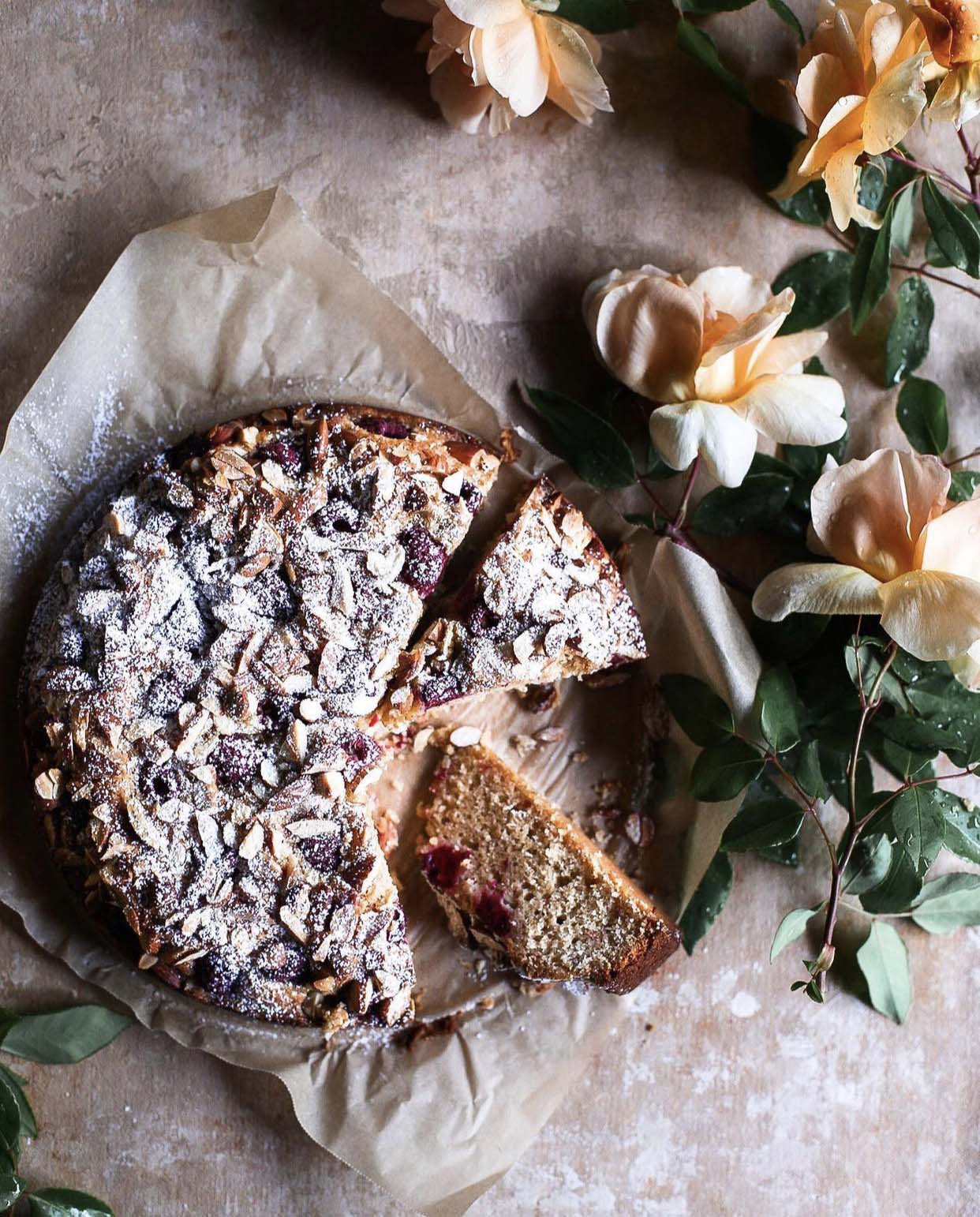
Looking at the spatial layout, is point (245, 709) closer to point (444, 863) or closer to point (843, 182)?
point (444, 863)

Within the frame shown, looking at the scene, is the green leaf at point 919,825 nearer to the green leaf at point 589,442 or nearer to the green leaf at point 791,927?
the green leaf at point 791,927

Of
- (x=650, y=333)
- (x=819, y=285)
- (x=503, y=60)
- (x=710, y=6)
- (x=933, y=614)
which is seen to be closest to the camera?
(x=933, y=614)

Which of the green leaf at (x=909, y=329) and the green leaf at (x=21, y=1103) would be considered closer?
the green leaf at (x=21, y=1103)

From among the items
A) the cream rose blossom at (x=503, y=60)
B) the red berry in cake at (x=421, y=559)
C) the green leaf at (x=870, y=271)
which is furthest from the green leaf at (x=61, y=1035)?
the green leaf at (x=870, y=271)

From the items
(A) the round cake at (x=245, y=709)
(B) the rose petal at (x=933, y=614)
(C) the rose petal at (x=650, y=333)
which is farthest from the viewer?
(C) the rose petal at (x=650, y=333)

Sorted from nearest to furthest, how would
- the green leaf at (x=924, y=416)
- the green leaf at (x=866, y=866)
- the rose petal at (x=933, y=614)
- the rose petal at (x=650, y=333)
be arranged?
1. the rose petal at (x=933, y=614)
2. the rose petal at (x=650, y=333)
3. the green leaf at (x=866, y=866)
4. the green leaf at (x=924, y=416)

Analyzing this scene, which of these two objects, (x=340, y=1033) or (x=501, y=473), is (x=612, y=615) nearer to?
(x=501, y=473)

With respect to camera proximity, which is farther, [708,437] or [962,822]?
[962,822]

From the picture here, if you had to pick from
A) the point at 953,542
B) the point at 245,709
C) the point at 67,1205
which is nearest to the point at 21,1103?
the point at 67,1205
